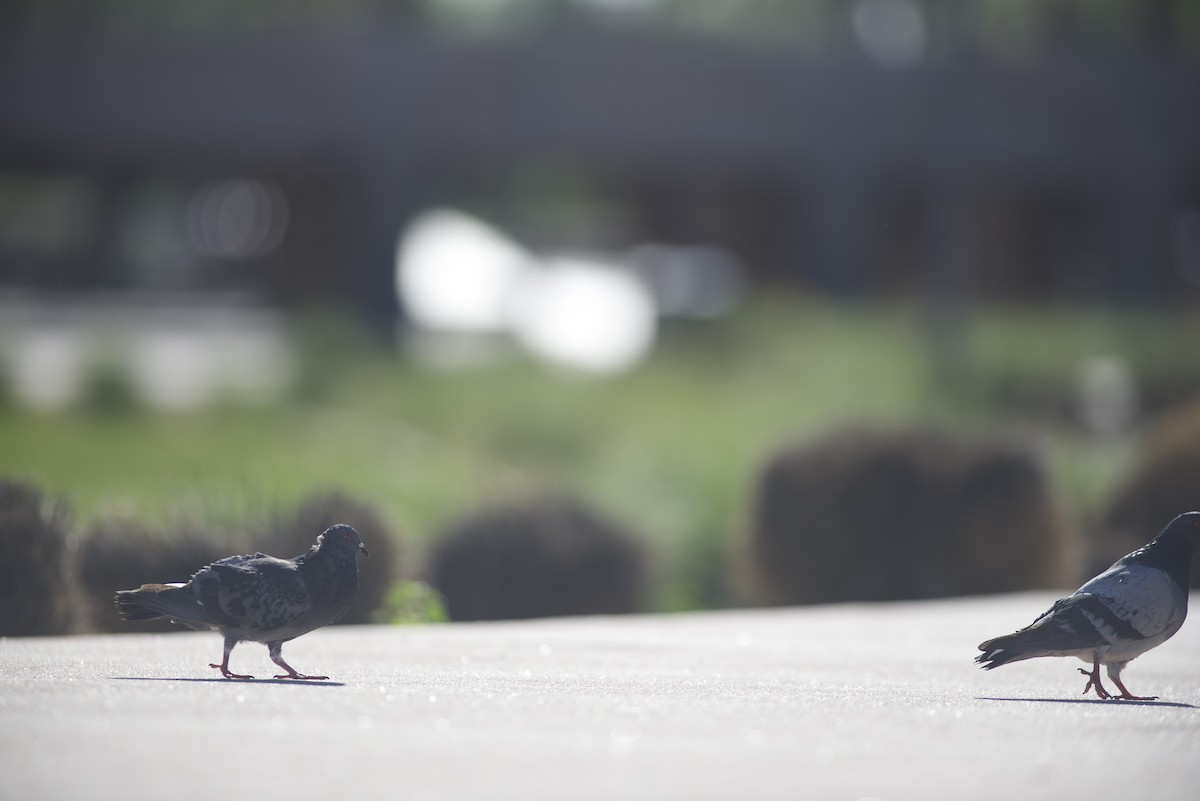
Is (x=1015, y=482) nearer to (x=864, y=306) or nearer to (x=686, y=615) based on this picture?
(x=686, y=615)

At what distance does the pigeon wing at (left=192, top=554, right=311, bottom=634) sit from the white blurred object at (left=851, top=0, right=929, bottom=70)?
102ft

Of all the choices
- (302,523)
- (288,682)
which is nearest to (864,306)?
(302,523)

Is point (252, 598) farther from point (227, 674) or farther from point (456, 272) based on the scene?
point (456, 272)

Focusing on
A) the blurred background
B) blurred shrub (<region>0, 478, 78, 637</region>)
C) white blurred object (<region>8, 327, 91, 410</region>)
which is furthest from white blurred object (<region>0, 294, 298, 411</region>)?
blurred shrub (<region>0, 478, 78, 637</region>)

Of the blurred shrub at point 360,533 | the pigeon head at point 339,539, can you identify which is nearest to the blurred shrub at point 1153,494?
the blurred shrub at point 360,533

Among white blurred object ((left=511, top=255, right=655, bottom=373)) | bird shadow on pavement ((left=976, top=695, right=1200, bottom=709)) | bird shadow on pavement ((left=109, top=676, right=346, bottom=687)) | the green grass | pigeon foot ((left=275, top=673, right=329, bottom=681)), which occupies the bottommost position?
bird shadow on pavement ((left=976, top=695, right=1200, bottom=709))

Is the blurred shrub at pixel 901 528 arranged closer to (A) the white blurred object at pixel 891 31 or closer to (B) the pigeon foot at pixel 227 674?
(B) the pigeon foot at pixel 227 674

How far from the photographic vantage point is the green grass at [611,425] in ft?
45.1

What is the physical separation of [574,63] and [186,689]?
29431mm

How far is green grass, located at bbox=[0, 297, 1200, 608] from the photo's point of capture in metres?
13.7

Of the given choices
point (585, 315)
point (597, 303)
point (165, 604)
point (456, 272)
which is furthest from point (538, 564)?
point (456, 272)

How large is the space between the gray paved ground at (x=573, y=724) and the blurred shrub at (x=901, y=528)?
10.7 feet

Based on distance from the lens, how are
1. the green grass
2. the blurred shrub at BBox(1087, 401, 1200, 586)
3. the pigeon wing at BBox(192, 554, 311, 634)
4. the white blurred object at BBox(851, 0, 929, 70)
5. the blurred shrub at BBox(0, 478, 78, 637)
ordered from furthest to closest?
1. the white blurred object at BBox(851, 0, 929, 70)
2. the green grass
3. the blurred shrub at BBox(1087, 401, 1200, 586)
4. the blurred shrub at BBox(0, 478, 78, 637)
5. the pigeon wing at BBox(192, 554, 311, 634)

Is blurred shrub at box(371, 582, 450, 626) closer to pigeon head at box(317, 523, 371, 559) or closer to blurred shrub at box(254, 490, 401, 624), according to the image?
blurred shrub at box(254, 490, 401, 624)
